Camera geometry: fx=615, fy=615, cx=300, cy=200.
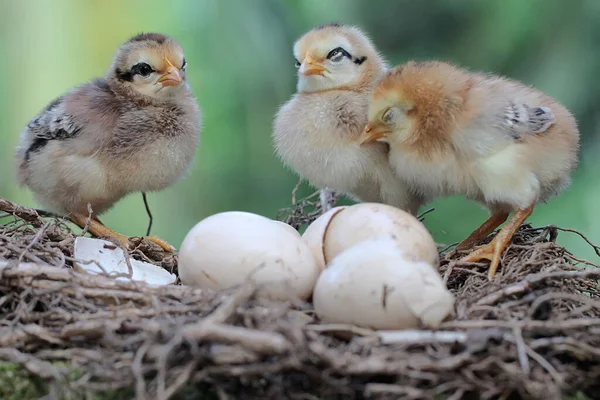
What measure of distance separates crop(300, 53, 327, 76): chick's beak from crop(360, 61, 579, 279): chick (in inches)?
8.4

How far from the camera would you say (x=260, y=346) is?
79 cm

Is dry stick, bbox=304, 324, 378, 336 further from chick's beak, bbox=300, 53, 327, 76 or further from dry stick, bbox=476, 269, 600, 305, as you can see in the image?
chick's beak, bbox=300, 53, 327, 76

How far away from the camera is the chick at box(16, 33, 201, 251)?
1.49 meters

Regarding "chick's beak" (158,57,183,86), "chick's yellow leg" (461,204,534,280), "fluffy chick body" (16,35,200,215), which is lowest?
"chick's yellow leg" (461,204,534,280)

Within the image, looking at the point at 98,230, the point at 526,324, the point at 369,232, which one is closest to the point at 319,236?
the point at 369,232

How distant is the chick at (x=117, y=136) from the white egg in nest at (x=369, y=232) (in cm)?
51

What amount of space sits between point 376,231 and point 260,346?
1.36 feet

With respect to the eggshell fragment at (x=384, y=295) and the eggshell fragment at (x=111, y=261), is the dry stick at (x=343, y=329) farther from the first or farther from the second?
the eggshell fragment at (x=111, y=261)

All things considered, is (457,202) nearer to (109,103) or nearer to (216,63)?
(216,63)

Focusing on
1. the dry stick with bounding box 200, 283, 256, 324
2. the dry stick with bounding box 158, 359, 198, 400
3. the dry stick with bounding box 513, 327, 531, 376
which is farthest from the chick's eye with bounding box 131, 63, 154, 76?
the dry stick with bounding box 513, 327, 531, 376

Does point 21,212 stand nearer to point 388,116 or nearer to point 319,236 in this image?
point 319,236

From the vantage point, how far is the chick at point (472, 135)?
122 centimetres

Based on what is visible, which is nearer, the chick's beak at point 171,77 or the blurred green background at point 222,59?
the chick's beak at point 171,77

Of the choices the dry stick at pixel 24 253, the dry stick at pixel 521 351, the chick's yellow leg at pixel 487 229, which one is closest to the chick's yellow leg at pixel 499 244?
the chick's yellow leg at pixel 487 229
